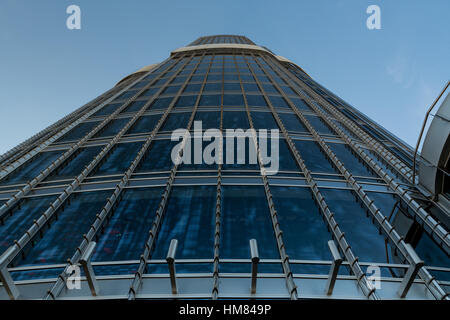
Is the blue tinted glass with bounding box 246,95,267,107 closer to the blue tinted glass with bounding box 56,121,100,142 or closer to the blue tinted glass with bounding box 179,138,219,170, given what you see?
the blue tinted glass with bounding box 179,138,219,170

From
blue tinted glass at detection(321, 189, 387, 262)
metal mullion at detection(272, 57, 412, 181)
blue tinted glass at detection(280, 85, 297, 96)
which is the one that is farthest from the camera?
blue tinted glass at detection(280, 85, 297, 96)

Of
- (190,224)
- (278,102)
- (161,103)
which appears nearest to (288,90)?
(278,102)

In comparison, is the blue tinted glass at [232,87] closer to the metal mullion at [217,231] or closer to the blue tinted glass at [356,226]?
the metal mullion at [217,231]

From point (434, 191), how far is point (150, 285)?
8605 millimetres

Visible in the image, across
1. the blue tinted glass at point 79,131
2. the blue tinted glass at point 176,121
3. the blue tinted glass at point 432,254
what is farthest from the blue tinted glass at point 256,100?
the blue tinted glass at point 432,254

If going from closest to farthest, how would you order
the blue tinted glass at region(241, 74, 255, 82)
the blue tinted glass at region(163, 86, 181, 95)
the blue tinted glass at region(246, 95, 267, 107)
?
the blue tinted glass at region(246, 95, 267, 107), the blue tinted glass at region(163, 86, 181, 95), the blue tinted glass at region(241, 74, 255, 82)

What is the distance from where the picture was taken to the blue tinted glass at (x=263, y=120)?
14164 mm

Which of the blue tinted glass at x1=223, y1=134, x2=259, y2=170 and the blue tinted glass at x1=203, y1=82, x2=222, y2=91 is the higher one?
the blue tinted glass at x1=203, y1=82, x2=222, y2=91

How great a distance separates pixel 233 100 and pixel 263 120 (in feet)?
9.98

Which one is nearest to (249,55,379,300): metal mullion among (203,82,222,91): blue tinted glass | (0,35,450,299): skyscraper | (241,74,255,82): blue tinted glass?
(0,35,450,299): skyscraper

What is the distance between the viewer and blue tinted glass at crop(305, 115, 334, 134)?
14710 millimetres

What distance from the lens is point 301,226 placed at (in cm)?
812

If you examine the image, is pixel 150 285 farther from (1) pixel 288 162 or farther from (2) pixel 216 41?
(2) pixel 216 41

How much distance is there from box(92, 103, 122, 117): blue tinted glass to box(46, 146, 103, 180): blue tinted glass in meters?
5.04
